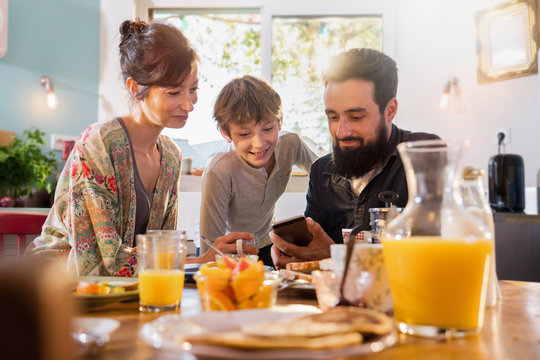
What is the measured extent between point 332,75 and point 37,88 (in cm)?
258

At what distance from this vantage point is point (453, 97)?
345cm

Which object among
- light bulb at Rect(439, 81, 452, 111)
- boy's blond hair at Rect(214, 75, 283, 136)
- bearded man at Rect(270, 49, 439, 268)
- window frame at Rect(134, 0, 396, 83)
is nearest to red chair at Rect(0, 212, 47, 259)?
boy's blond hair at Rect(214, 75, 283, 136)

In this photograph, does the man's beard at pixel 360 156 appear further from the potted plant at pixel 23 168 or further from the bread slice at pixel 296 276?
the potted plant at pixel 23 168

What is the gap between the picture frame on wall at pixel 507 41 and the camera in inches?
125

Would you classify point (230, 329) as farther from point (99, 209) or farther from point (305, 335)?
point (99, 209)

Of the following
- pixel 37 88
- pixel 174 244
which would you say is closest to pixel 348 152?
pixel 174 244

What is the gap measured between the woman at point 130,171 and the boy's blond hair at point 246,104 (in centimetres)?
24

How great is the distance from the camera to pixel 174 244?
2.94 feet

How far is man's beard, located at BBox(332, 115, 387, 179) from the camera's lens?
1.96m

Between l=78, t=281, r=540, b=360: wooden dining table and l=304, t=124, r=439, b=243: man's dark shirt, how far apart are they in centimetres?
97

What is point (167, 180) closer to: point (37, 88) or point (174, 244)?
point (174, 244)

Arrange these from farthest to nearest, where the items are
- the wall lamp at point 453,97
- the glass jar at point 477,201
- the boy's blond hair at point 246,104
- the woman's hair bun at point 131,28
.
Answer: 1. the wall lamp at point 453,97
2. the boy's blond hair at point 246,104
3. the woman's hair bun at point 131,28
4. the glass jar at point 477,201

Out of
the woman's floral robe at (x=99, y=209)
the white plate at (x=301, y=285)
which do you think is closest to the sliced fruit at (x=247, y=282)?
the white plate at (x=301, y=285)

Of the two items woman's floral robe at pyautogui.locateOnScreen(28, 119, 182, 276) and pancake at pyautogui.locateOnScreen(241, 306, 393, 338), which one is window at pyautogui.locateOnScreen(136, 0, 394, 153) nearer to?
woman's floral robe at pyautogui.locateOnScreen(28, 119, 182, 276)
